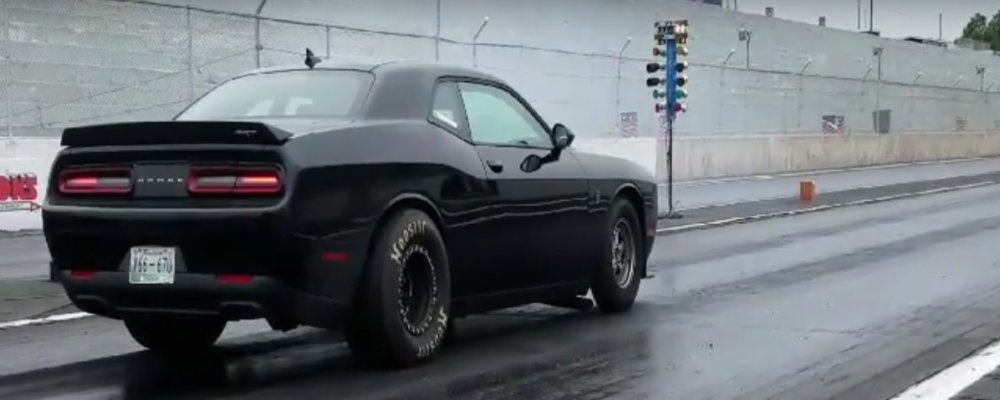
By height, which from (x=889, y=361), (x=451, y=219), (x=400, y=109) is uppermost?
(x=400, y=109)

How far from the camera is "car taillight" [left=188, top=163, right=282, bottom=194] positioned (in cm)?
656

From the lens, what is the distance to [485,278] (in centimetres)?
799

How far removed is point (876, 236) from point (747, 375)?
10.5 m

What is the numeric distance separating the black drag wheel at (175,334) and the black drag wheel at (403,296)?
955 millimetres

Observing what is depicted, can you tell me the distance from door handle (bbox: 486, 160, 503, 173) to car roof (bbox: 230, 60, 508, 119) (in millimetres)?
492

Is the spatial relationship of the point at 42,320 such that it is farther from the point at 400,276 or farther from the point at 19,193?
the point at 19,193

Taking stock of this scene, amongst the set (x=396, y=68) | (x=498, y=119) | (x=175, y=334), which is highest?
(x=396, y=68)

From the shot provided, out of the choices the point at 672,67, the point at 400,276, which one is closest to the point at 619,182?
the point at 400,276

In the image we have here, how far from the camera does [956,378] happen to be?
24.2 feet

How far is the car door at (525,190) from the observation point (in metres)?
8.09

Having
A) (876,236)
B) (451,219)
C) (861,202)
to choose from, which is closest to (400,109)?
(451,219)

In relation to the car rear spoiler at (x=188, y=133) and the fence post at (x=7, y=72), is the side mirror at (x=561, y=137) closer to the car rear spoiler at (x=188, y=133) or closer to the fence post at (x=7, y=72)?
the car rear spoiler at (x=188, y=133)

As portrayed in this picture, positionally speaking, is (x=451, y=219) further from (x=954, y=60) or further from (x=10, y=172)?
(x=954, y=60)

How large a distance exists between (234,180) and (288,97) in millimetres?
1280
